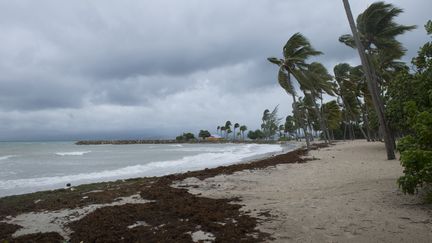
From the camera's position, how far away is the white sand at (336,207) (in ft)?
13.4

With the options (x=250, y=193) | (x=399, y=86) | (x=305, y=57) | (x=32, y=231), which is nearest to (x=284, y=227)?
(x=250, y=193)

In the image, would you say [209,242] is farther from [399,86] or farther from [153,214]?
[399,86]

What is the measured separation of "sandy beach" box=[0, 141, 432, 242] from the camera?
4258 mm

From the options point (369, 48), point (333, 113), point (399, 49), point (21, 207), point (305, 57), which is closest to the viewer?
point (21, 207)

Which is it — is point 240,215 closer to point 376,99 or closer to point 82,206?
point 82,206

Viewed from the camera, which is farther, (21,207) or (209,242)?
(21,207)

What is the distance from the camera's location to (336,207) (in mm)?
5387

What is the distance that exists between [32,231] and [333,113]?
48.5 metres

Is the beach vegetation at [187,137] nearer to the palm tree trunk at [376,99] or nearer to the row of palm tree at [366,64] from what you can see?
the row of palm tree at [366,64]

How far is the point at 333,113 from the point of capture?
4816 centimetres

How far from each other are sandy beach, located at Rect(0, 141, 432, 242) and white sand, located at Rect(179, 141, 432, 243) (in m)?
0.01

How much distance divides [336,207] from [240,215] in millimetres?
1766

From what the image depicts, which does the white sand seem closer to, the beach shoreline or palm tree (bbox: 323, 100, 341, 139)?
the beach shoreline

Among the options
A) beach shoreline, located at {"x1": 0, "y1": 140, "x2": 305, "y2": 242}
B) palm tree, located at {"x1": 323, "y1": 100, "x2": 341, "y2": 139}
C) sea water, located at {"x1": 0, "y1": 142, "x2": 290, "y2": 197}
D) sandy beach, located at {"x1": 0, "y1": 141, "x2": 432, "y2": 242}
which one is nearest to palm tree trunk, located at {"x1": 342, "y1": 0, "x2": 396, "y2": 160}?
sandy beach, located at {"x1": 0, "y1": 141, "x2": 432, "y2": 242}
